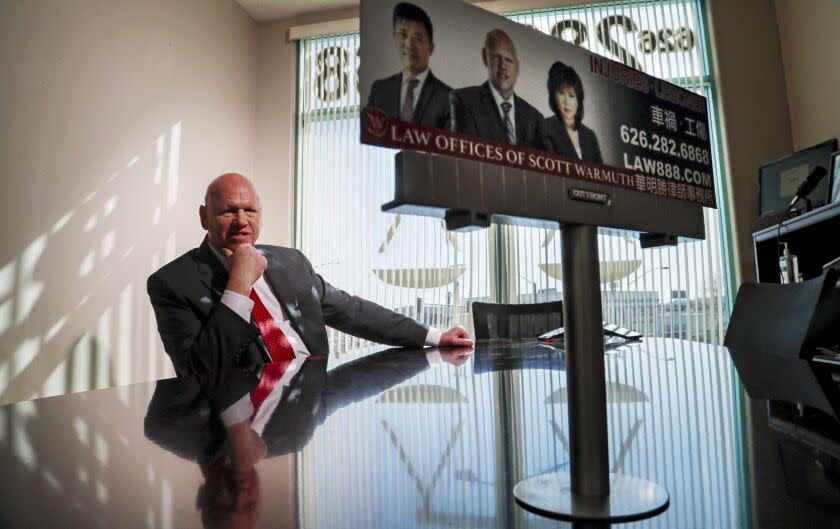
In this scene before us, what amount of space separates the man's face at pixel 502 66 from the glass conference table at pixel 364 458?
0.25 metres

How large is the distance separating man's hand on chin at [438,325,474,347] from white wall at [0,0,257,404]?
1.99m

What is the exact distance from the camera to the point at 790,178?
124 inches

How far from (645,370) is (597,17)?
4.00 metres

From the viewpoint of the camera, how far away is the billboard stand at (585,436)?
0.83ft

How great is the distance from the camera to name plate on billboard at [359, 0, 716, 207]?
0.29 meters

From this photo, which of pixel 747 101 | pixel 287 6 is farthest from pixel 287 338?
pixel 747 101

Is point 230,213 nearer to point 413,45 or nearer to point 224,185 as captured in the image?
point 224,185

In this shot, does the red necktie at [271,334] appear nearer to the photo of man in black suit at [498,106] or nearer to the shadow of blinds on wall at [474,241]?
the photo of man in black suit at [498,106]

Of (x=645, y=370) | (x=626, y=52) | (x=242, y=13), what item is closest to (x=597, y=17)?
(x=626, y=52)

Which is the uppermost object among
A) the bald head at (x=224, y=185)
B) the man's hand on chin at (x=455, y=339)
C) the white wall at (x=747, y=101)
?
the white wall at (x=747, y=101)

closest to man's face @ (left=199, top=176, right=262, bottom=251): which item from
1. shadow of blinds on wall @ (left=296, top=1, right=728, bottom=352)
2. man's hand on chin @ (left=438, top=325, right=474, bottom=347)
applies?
man's hand on chin @ (left=438, top=325, right=474, bottom=347)

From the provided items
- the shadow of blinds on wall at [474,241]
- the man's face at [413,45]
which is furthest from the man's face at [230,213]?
the shadow of blinds on wall at [474,241]

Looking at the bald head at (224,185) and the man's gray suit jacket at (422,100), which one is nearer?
Result: the man's gray suit jacket at (422,100)

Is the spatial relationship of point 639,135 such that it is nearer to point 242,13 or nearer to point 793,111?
point 793,111
